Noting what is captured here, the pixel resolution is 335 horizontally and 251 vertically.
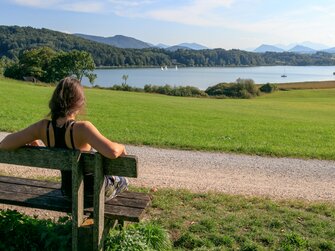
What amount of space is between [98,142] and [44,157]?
0.53 m

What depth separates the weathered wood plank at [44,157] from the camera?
3.71 metres

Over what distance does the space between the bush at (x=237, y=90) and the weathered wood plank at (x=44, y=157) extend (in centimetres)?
7583

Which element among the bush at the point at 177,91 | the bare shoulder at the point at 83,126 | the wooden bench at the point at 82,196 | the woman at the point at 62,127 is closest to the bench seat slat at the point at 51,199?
Answer: the wooden bench at the point at 82,196

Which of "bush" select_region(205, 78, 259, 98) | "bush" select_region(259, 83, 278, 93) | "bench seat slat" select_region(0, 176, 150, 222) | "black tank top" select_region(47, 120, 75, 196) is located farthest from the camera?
"bush" select_region(259, 83, 278, 93)

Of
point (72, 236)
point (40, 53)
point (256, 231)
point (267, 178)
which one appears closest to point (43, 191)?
point (72, 236)

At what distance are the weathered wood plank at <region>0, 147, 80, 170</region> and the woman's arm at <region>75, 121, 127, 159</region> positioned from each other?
0.16m

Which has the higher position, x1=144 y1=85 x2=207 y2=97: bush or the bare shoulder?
the bare shoulder

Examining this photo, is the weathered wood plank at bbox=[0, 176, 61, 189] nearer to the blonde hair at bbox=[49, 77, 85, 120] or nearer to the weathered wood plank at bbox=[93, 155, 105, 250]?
the weathered wood plank at bbox=[93, 155, 105, 250]

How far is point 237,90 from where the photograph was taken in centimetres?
8125

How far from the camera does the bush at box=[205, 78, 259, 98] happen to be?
7912 cm

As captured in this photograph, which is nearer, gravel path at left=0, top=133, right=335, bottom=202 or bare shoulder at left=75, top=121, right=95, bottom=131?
bare shoulder at left=75, top=121, right=95, bottom=131

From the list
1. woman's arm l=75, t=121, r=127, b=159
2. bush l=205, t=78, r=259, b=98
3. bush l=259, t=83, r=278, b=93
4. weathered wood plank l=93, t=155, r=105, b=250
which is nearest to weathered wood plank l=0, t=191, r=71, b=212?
weathered wood plank l=93, t=155, r=105, b=250

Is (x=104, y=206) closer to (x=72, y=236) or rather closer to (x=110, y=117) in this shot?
(x=72, y=236)

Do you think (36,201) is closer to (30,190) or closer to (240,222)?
(30,190)
